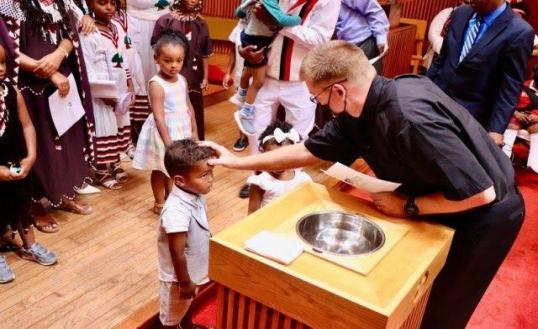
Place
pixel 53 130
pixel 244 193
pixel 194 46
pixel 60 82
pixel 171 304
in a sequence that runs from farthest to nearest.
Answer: pixel 194 46, pixel 244 193, pixel 53 130, pixel 60 82, pixel 171 304

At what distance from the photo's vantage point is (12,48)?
244 cm

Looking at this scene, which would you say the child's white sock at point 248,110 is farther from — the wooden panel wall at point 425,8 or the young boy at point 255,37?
the wooden panel wall at point 425,8

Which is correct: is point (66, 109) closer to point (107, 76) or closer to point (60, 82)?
point (60, 82)

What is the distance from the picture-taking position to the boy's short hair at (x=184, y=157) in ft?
6.02

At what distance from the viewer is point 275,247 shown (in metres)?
1.31

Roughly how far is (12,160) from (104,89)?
2.81ft

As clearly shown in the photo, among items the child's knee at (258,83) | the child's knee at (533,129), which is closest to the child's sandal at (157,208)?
the child's knee at (258,83)

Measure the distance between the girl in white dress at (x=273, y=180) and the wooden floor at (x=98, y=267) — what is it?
2.30ft

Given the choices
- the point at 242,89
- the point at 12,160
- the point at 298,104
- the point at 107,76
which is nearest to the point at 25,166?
the point at 12,160

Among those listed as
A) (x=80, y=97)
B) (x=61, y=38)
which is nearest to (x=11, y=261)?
(x=80, y=97)

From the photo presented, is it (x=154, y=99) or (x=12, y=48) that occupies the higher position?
(x=12, y=48)

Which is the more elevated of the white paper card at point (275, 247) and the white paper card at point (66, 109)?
the white paper card at point (275, 247)

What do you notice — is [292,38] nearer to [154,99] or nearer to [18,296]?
[154,99]

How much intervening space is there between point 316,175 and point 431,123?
8.35 feet
